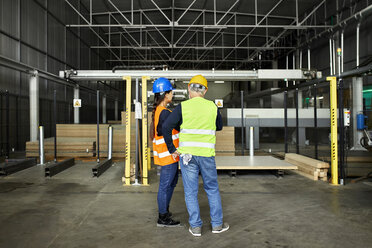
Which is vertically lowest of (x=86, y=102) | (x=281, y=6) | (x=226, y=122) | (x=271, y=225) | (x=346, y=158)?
(x=271, y=225)

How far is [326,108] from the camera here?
1331 cm

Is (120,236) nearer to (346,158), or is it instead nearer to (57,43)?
(346,158)

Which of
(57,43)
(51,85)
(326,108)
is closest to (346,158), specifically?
(326,108)

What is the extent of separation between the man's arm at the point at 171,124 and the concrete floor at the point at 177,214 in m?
1.09

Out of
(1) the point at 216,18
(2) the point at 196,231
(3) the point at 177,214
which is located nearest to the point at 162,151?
(2) the point at 196,231

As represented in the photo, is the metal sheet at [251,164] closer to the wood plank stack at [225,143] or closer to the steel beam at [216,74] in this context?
the wood plank stack at [225,143]

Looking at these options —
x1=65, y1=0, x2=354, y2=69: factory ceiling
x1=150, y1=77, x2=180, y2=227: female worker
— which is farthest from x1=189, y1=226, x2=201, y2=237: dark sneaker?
x1=65, y1=0, x2=354, y2=69: factory ceiling

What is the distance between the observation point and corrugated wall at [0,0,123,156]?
1079 centimetres

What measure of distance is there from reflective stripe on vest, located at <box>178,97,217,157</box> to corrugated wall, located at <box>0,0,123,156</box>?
28.7 ft

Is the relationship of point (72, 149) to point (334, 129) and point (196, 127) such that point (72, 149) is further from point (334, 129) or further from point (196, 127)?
point (334, 129)

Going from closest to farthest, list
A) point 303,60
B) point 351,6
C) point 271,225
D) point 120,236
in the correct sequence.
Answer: point 120,236 < point 271,225 < point 351,6 < point 303,60

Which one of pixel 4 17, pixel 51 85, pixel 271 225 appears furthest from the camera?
pixel 51 85

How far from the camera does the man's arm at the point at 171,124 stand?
3172 millimetres

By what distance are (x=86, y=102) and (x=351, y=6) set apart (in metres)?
15.8
